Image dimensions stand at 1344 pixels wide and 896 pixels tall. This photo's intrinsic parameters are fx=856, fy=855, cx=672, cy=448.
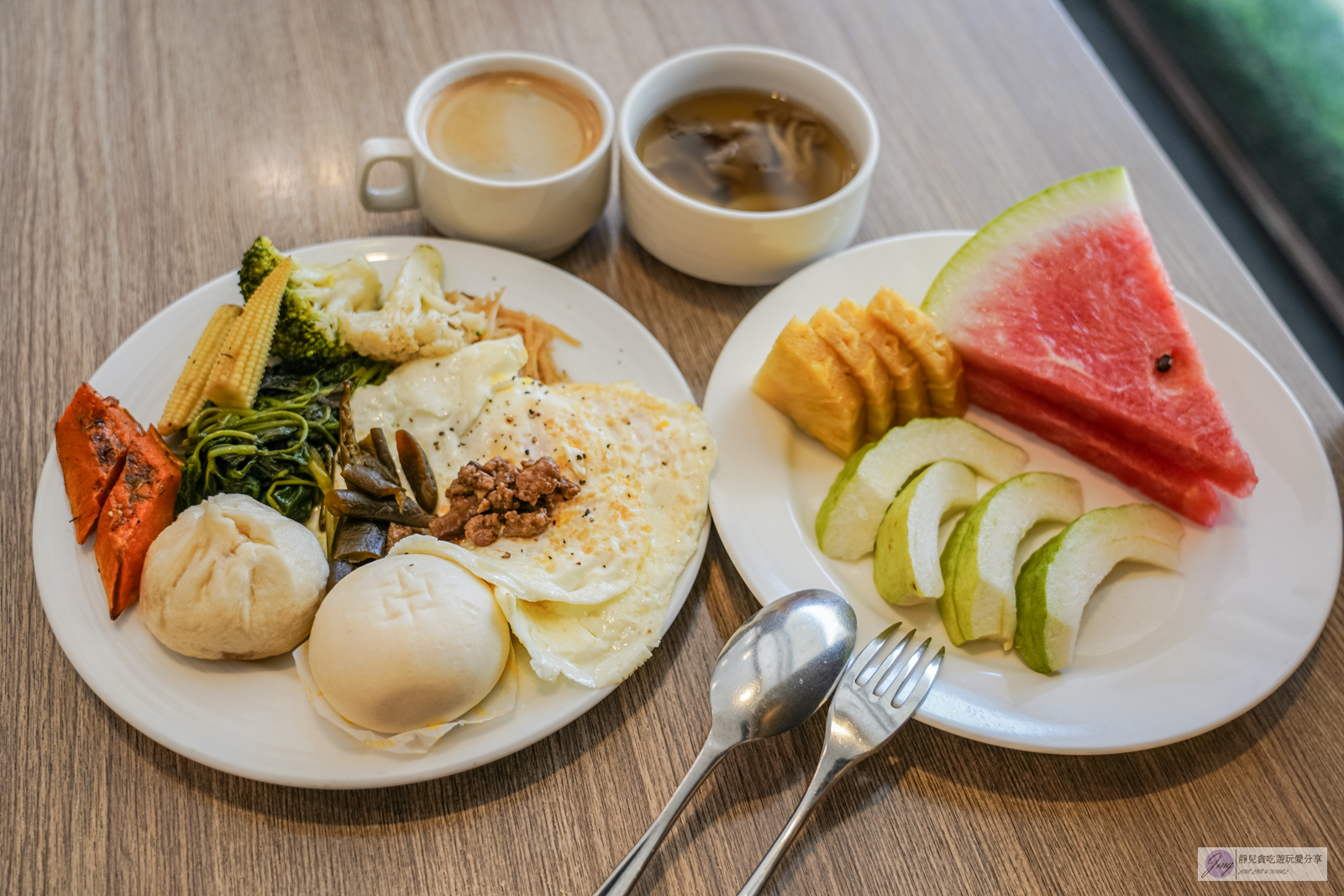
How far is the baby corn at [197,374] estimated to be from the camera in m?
1.95

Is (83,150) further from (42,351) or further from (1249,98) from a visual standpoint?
(1249,98)

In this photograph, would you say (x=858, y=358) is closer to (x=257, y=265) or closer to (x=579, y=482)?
(x=579, y=482)

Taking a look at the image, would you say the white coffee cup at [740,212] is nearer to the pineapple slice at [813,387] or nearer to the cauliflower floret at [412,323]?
the pineapple slice at [813,387]

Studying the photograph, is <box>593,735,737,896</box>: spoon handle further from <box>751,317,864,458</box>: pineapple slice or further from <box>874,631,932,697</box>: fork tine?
<box>751,317,864,458</box>: pineapple slice

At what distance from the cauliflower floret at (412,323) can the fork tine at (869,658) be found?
1180 mm

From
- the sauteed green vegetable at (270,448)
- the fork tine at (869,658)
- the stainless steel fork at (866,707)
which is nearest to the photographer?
the stainless steel fork at (866,707)

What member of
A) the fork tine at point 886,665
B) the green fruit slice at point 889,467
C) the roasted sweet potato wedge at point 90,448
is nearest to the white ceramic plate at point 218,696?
the roasted sweet potato wedge at point 90,448

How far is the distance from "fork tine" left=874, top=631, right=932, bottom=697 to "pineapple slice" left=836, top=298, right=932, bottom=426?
0.62 m

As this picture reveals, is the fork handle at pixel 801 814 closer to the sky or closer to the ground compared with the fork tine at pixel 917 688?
closer to the ground

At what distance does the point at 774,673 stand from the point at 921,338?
0.90 metres

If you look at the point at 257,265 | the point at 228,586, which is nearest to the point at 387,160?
the point at 257,265

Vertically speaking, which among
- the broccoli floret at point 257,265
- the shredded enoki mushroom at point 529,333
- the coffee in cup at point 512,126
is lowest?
the shredded enoki mushroom at point 529,333

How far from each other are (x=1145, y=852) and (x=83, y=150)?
130 inches

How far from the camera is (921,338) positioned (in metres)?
2.06
